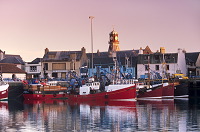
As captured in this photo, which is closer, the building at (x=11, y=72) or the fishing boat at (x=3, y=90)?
the fishing boat at (x=3, y=90)

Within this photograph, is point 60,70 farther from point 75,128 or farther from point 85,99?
point 75,128

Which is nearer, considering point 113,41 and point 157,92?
point 157,92

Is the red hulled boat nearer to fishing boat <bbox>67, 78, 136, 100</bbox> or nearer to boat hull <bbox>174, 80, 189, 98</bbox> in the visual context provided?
fishing boat <bbox>67, 78, 136, 100</bbox>

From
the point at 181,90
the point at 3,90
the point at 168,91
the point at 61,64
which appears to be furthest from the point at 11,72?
the point at 181,90

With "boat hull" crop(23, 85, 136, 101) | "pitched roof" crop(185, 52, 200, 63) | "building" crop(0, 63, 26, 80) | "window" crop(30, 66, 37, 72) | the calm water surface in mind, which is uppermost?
"pitched roof" crop(185, 52, 200, 63)

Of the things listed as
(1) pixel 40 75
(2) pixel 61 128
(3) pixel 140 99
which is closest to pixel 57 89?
(3) pixel 140 99

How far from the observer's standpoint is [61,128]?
47.6 m

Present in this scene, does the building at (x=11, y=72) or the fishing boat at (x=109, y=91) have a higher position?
the building at (x=11, y=72)

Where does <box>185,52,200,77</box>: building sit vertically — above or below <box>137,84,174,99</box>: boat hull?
above

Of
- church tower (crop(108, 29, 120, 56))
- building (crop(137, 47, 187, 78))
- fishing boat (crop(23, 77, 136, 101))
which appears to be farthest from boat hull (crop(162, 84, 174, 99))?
church tower (crop(108, 29, 120, 56))

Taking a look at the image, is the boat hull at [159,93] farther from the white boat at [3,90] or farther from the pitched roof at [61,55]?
the pitched roof at [61,55]

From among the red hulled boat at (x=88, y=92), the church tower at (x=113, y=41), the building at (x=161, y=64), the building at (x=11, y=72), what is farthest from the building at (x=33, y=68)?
the red hulled boat at (x=88, y=92)

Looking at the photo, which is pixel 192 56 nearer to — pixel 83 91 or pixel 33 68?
pixel 33 68

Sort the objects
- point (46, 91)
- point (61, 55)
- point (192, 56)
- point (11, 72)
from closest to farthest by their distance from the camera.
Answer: point (46, 91) → point (11, 72) → point (192, 56) → point (61, 55)
